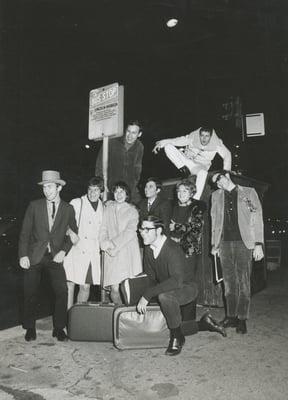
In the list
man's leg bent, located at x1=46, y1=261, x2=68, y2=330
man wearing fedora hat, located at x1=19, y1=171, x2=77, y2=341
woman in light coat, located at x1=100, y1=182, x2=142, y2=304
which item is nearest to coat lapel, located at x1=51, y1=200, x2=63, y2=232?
man wearing fedora hat, located at x1=19, y1=171, x2=77, y2=341

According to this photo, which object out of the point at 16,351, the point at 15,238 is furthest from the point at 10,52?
the point at 16,351

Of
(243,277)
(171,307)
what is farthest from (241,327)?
(171,307)

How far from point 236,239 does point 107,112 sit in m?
2.57

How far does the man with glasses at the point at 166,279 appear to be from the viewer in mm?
4395

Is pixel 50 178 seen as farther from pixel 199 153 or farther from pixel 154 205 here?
pixel 199 153

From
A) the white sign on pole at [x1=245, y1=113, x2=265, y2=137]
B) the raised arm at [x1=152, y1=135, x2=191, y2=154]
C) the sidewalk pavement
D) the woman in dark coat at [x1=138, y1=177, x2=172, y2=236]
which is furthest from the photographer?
the white sign on pole at [x1=245, y1=113, x2=265, y2=137]

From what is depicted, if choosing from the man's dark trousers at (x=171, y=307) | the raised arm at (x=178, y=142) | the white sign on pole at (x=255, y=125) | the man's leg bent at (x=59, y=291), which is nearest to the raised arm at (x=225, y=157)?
the raised arm at (x=178, y=142)

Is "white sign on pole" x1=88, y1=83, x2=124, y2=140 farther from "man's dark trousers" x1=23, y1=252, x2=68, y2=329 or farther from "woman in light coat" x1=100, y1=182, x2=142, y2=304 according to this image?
"man's dark trousers" x1=23, y1=252, x2=68, y2=329

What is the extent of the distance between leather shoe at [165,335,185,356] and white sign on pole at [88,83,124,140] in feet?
8.95

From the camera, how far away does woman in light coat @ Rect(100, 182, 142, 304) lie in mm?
5152

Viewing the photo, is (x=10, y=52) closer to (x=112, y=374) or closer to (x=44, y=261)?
(x=44, y=261)

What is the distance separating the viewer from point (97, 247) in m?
5.49

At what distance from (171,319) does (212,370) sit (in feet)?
2.36

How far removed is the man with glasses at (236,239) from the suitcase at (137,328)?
1303mm
